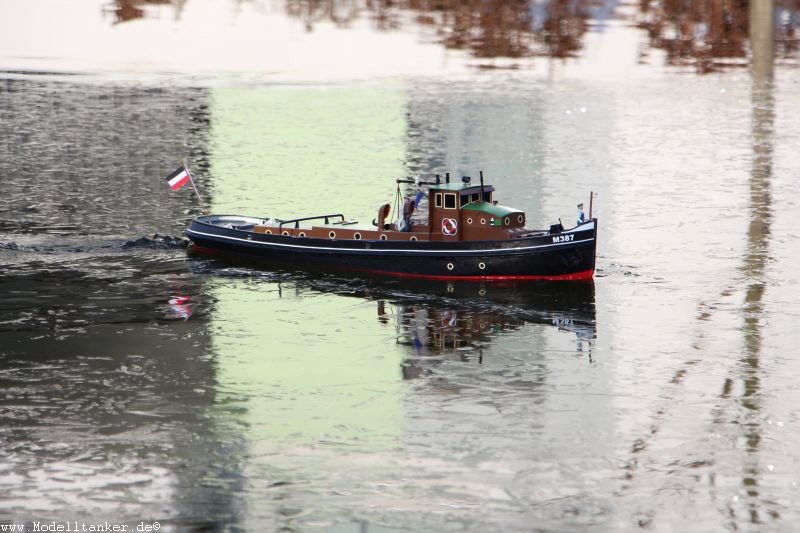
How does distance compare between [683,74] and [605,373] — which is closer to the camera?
[605,373]

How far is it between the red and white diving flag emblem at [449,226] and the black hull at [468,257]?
0.63 metres

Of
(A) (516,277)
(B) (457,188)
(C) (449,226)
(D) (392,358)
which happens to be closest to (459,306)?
(A) (516,277)

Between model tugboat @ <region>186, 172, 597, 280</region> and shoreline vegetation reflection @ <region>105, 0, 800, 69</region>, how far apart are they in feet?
370

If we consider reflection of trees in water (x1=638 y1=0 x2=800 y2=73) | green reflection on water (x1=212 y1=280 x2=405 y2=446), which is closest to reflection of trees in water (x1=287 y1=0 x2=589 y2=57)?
reflection of trees in water (x1=638 y1=0 x2=800 y2=73)

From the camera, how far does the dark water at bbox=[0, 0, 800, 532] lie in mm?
30547

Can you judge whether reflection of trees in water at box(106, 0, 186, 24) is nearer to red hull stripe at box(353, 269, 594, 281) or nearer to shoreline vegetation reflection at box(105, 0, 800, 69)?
shoreline vegetation reflection at box(105, 0, 800, 69)

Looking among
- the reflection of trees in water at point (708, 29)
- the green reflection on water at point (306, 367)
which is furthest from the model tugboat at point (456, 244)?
the reflection of trees in water at point (708, 29)

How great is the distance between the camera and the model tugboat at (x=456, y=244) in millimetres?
51531

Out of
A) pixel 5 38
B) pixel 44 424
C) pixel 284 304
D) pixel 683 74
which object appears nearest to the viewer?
pixel 44 424

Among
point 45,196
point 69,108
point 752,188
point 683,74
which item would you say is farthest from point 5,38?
point 752,188

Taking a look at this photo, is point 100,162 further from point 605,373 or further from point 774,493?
point 774,493

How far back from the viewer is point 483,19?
607 ft

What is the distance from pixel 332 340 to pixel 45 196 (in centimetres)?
3494

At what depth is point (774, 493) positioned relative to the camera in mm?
30906
